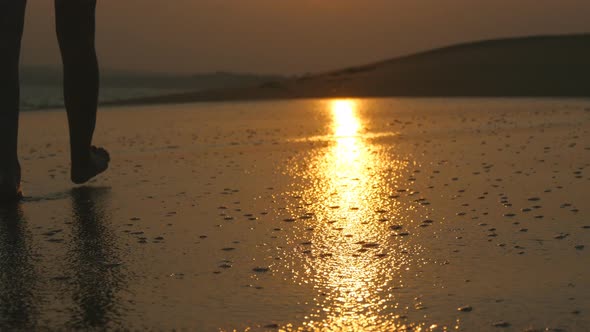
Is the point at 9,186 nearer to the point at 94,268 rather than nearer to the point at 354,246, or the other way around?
the point at 94,268

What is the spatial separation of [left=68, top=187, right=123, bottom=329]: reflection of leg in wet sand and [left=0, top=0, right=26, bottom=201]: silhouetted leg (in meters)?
0.32

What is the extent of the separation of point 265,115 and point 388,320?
1011 cm

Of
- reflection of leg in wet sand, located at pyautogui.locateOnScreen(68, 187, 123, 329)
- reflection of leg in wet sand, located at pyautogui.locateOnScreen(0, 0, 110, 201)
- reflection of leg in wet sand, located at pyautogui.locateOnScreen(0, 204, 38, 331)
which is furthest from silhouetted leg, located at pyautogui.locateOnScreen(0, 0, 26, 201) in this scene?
reflection of leg in wet sand, located at pyautogui.locateOnScreen(0, 204, 38, 331)

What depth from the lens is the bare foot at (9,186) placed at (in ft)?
13.0

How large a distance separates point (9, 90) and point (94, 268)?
1.74 meters

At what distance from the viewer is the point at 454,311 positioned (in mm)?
2059

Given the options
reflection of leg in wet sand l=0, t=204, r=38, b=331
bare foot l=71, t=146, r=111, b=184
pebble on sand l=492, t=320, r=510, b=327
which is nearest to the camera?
pebble on sand l=492, t=320, r=510, b=327

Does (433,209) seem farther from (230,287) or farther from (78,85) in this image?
(78,85)

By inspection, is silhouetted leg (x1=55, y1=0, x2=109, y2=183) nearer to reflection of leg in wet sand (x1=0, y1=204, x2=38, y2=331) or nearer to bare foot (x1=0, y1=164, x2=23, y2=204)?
bare foot (x1=0, y1=164, x2=23, y2=204)

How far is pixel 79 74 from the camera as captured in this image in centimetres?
429

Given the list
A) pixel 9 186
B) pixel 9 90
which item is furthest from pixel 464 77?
pixel 9 186

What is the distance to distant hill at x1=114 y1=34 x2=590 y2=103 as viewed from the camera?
1817 cm

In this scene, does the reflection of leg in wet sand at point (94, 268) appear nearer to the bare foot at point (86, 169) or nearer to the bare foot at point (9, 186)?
the bare foot at point (9, 186)

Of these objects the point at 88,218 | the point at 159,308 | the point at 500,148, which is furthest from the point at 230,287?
the point at 500,148
